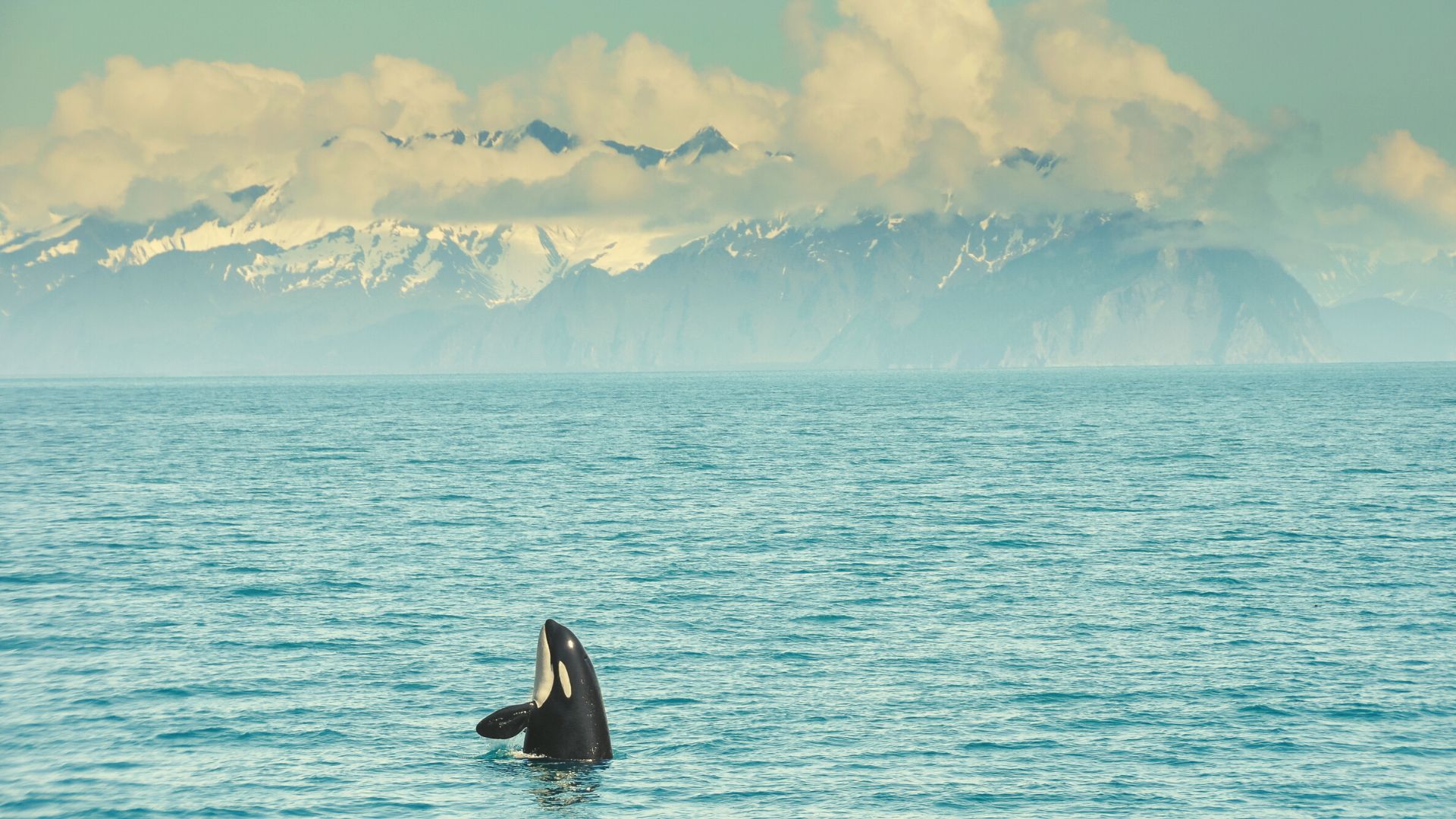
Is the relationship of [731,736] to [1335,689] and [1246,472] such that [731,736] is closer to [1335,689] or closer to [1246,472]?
[1335,689]

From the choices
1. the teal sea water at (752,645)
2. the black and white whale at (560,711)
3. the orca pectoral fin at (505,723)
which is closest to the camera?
the orca pectoral fin at (505,723)

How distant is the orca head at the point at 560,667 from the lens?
2909 cm

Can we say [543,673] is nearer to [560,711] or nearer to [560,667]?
[560,667]

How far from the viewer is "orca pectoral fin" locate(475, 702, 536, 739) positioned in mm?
28828

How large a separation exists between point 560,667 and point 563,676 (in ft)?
0.67

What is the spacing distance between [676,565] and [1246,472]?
5394 cm

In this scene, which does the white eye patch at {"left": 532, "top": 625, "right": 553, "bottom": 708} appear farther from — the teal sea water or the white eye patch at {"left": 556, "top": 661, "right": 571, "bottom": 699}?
the teal sea water

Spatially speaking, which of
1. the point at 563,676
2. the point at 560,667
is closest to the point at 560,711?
the point at 563,676

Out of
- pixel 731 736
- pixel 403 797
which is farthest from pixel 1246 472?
pixel 403 797

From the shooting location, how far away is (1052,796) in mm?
28594

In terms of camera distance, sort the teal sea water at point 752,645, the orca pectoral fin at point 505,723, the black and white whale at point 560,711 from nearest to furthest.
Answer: the orca pectoral fin at point 505,723
the black and white whale at point 560,711
the teal sea water at point 752,645

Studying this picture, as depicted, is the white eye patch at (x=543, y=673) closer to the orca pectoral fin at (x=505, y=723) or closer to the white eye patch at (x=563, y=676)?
the white eye patch at (x=563, y=676)

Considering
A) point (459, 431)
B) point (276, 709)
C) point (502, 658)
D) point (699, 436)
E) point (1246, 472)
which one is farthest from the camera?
point (459, 431)

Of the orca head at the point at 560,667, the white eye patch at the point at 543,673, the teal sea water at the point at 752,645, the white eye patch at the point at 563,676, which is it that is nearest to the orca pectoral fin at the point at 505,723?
the white eye patch at the point at 543,673
